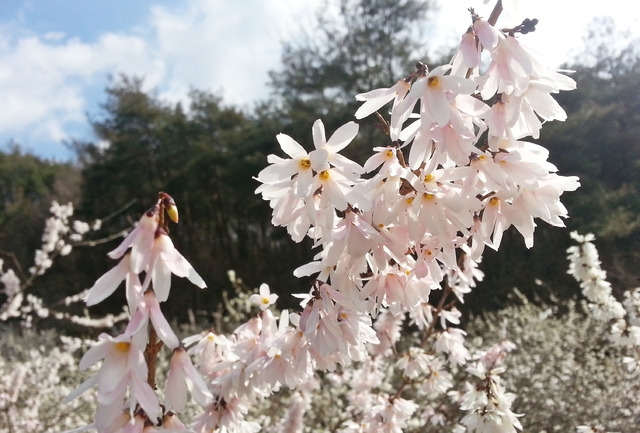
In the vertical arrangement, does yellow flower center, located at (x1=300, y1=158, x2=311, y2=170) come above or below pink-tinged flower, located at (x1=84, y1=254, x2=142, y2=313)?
above

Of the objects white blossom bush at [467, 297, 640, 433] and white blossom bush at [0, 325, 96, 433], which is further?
white blossom bush at [0, 325, 96, 433]

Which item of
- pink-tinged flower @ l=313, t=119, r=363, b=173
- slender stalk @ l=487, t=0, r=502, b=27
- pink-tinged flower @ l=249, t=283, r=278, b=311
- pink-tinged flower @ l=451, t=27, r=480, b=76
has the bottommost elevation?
pink-tinged flower @ l=249, t=283, r=278, b=311

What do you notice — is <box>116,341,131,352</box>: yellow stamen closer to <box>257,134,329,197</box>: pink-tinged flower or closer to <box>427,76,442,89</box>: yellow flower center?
<box>257,134,329,197</box>: pink-tinged flower

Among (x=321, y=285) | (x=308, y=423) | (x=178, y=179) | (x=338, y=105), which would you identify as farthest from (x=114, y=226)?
(x=321, y=285)

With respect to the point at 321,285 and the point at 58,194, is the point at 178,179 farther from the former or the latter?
the point at 321,285

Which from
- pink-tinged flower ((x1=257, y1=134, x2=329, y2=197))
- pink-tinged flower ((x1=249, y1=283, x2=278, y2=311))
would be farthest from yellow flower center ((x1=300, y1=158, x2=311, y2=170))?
pink-tinged flower ((x1=249, y1=283, x2=278, y2=311))

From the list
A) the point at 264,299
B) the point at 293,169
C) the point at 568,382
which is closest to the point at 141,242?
the point at 293,169
